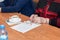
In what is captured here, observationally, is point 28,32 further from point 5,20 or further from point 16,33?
point 5,20

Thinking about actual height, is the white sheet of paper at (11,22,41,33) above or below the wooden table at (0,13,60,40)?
above

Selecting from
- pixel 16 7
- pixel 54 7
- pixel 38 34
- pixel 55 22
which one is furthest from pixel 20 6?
pixel 38 34

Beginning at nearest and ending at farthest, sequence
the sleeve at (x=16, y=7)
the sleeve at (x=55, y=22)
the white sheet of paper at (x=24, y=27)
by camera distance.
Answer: the white sheet of paper at (x=24, y=27)
the sleeve at (x=55, y=22)
the sleeve at (x=16, y=7)

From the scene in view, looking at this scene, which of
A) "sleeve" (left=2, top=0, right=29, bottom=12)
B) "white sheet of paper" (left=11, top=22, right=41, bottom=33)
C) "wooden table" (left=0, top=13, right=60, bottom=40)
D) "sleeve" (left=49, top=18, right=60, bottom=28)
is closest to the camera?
"wooden table" (left=0, top=13, right=60, bottom=40)

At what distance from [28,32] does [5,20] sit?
45 centimetres

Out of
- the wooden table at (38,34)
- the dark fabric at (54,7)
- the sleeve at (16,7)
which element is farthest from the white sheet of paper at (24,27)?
the sleeve at (16,7)

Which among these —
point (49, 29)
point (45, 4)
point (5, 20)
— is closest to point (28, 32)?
point (49, 29)

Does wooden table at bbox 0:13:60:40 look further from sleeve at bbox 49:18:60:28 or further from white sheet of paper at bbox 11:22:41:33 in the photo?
sleeve at bbox 49:18:60:28

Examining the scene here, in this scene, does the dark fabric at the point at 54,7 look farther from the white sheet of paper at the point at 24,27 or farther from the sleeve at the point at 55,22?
the white sheet of paper at the point at 24,27

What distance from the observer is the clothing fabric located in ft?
7.34

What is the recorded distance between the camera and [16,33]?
4.83 ft

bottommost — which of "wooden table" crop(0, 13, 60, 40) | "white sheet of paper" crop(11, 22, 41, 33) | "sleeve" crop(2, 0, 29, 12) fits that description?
"wooden table" crop(0, 13, 60, 40)

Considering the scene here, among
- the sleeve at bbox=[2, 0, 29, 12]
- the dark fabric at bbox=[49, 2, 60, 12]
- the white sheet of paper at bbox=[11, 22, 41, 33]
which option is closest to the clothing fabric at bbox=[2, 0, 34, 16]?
the sleeve at bbox=[2, 0, 29, 12]

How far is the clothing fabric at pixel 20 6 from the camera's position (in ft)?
7.34
